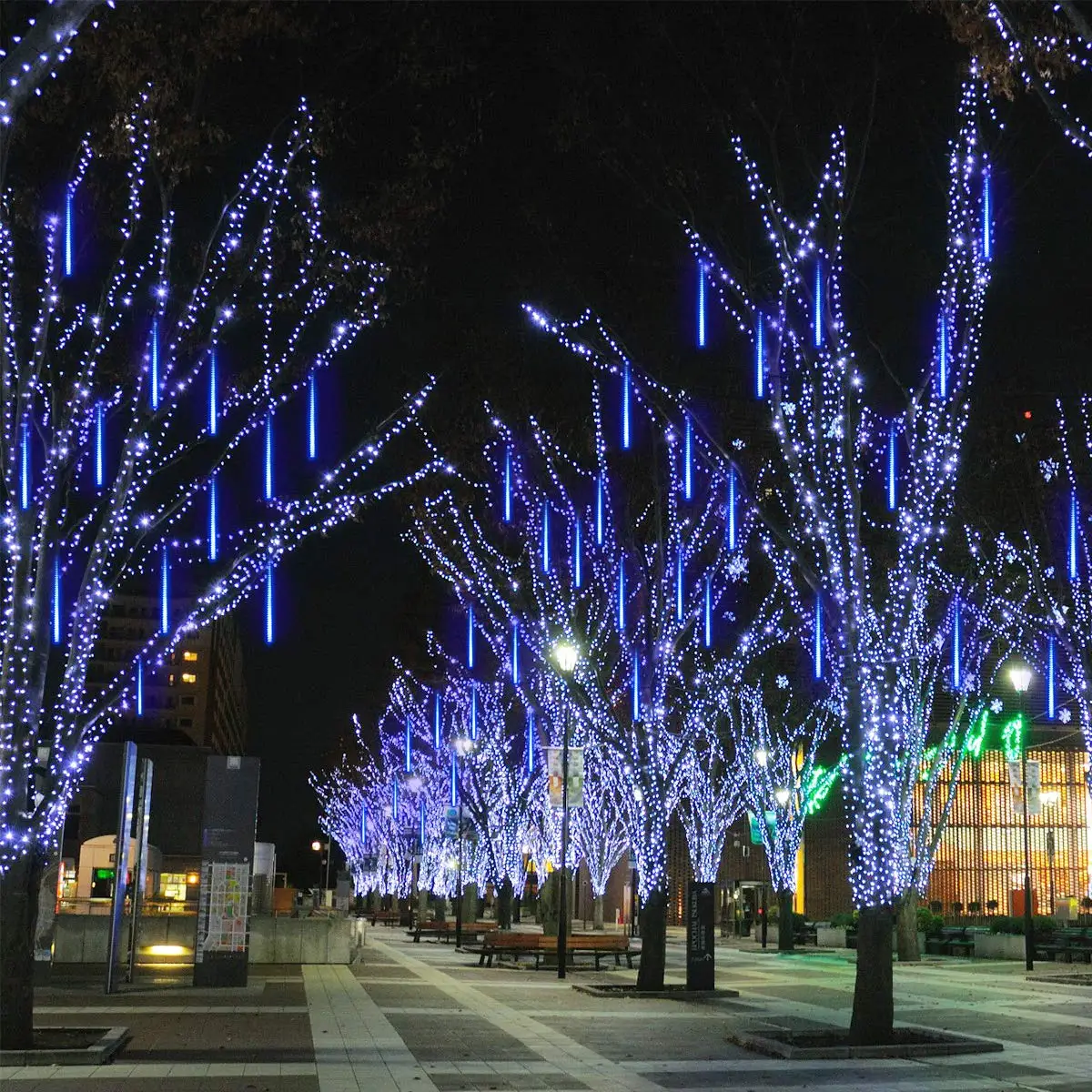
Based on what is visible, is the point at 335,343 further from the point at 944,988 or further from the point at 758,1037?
the point at 944,988

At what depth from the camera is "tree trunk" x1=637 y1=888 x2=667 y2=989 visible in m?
20.8

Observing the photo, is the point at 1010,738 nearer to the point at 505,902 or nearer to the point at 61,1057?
the point at 505,902

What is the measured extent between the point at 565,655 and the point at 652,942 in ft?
15.5

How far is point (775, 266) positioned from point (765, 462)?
16.0 feet

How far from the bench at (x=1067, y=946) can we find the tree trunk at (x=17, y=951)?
22762 millimetres

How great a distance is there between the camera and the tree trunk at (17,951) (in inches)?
500

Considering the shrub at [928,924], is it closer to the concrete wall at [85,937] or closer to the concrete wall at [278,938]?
the concrete wall at [278,938]

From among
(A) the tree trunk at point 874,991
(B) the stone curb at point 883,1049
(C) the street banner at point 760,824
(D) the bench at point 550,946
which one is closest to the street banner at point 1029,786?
(C) the street banner at point 760,824

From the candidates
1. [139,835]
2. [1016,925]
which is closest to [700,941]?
[139,835]

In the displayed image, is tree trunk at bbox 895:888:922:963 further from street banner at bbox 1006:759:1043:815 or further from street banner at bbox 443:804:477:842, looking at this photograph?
street banner at bbox 443:804:477:842

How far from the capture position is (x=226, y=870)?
22.0 metres

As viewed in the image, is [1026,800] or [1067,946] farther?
[1067,946]

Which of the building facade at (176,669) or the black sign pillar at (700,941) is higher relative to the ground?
the building facade at (176,669)

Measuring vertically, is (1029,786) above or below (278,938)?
above
